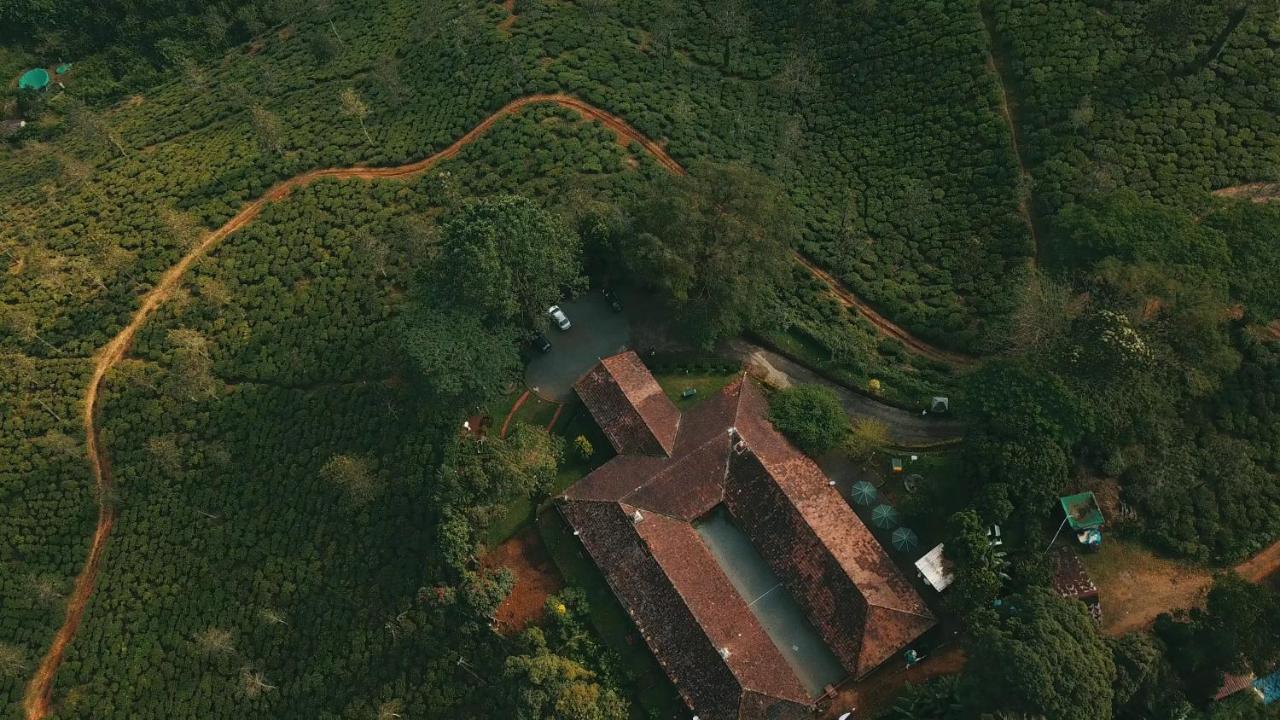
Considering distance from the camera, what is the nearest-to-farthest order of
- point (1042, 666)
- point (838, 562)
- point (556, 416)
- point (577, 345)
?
point (1042, 666) → point (838, 562) → point (556, 416) → point (577, 345)

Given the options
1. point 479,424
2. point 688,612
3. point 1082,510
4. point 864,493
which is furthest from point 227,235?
point 1082,510

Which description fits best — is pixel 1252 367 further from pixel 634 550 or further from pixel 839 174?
pixel 634 550

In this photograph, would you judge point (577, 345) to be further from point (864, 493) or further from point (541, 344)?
point (864, 493)

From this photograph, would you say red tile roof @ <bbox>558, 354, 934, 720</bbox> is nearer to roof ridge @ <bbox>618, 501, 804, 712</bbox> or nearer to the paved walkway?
roof ridge @ <bbox>618, 501, 804, 712</bbox>

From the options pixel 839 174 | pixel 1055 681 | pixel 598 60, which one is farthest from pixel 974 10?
pixel 1055 681

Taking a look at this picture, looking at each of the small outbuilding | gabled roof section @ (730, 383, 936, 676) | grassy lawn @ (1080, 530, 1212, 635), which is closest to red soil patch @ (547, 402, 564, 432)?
gabled roof section @ (730, 383, 936, 676)

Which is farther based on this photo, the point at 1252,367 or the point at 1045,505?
the point at 1252,367
